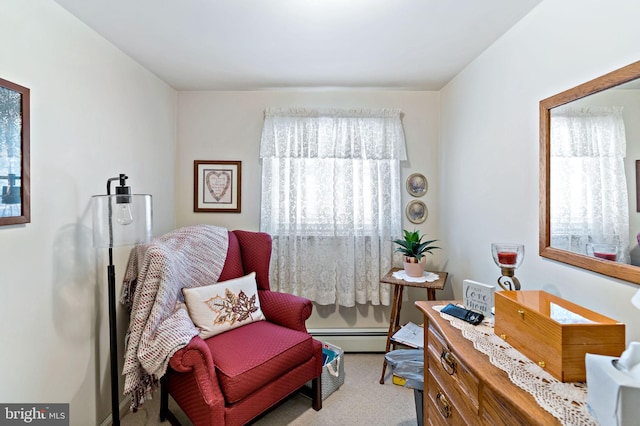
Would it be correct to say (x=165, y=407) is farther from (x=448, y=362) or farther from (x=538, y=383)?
(x=538, y=383)

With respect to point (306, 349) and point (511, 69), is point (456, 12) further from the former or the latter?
point (306, 349)

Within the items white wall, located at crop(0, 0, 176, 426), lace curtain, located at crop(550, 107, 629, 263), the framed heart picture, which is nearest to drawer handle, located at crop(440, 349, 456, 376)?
lace curtain, located at crop(550, 107, 629, 263)

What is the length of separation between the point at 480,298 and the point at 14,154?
213 centimetres

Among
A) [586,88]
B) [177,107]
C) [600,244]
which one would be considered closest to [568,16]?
[586,88]

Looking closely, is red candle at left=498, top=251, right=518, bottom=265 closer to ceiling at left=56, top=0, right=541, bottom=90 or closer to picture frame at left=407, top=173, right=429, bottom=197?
ceiling at left=56, top=0, right=541, bottom=90

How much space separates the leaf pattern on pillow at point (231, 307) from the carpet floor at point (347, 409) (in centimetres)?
66

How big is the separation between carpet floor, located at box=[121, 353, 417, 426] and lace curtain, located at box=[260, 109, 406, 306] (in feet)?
2.34

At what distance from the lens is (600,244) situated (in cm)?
123

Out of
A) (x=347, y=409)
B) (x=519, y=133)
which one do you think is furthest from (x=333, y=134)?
(x=347, y=409)

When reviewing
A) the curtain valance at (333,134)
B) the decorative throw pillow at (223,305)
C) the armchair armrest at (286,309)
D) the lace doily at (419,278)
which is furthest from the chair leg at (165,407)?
the curtain valance at (333,134)

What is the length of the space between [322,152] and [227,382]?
1.92 m

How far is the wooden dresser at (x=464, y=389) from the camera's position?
87 cm

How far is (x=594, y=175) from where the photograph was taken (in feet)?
4.15

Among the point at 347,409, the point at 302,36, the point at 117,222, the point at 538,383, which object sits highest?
the point at 302,36
